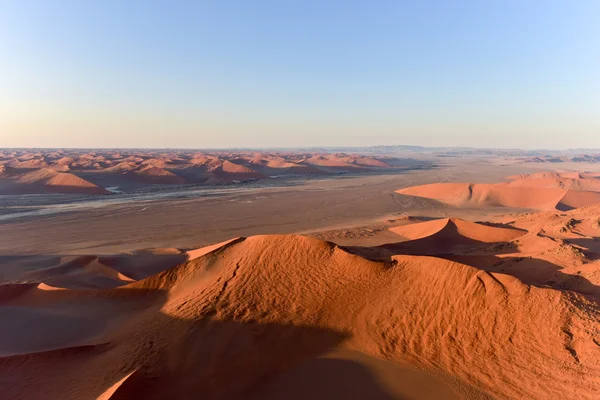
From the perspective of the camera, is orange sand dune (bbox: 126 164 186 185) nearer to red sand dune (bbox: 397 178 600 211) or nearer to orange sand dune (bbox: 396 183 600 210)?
red sand dune (bbox: 397 178 600 211)

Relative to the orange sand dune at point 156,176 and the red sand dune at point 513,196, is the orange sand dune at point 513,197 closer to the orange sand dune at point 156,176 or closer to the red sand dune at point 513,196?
the red sand dune at point 513,196

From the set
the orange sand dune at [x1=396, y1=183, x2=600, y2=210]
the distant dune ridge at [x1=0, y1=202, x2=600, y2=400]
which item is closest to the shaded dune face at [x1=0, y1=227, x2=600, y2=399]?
the distant dune ridge at [x1=0, y1=202, x2=600, y2=400]

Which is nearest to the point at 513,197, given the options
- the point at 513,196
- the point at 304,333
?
the point at 513,196

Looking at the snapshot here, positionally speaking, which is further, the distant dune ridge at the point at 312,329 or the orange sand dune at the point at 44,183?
the orange sand dune at the point at 44,183

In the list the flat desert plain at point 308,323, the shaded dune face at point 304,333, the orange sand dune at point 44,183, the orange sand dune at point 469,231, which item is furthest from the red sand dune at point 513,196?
the orange sand dune at point 44,183

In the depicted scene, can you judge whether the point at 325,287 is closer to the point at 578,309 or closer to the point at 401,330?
the point at 401,330

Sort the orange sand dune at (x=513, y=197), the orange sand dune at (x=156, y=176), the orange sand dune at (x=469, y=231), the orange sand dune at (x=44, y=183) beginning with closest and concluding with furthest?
the orange sand dune at (x=469, y=231)
the orange sand dune at (x=513, y=197)
the orange sand dune at (x=44, y=183)
the orange sand dune at (x=156, y=176)
